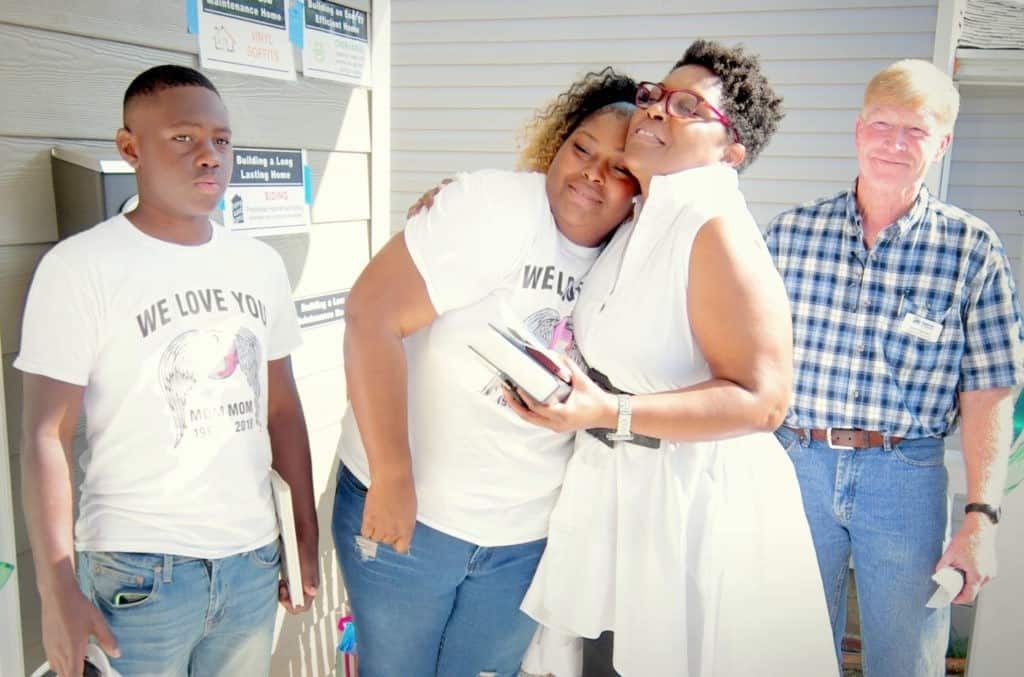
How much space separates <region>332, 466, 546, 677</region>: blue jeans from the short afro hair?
1.00 metres

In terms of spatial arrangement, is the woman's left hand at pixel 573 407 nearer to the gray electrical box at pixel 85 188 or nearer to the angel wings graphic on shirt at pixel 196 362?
the angel wings graphic on shirt at pixel 196 362

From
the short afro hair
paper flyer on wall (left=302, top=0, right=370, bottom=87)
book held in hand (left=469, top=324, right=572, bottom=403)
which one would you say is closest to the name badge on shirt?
the short afro hair

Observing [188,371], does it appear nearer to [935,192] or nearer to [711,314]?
[711,314]

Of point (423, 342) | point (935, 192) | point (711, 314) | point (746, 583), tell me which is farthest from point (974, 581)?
point (935, 192)

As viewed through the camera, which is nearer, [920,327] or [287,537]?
[287,537]

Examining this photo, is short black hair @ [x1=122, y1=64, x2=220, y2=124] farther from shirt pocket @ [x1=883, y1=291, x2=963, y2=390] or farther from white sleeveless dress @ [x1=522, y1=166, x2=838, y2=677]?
shirt pocket @ [x1=883, y1=291, x2=963, y2=390]

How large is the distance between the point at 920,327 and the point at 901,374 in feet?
0.45

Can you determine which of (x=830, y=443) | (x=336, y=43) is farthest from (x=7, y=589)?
(x=830, y=443)

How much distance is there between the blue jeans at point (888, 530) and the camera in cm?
214

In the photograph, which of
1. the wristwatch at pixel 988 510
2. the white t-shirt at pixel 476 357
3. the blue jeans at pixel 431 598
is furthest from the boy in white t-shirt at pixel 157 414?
the wristwatch at pixel 988 510

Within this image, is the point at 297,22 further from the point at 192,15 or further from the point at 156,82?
the point at 156,82

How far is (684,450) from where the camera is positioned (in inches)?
62.5

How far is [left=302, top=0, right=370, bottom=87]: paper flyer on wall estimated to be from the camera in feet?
7.54

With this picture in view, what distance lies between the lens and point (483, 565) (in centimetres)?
169
